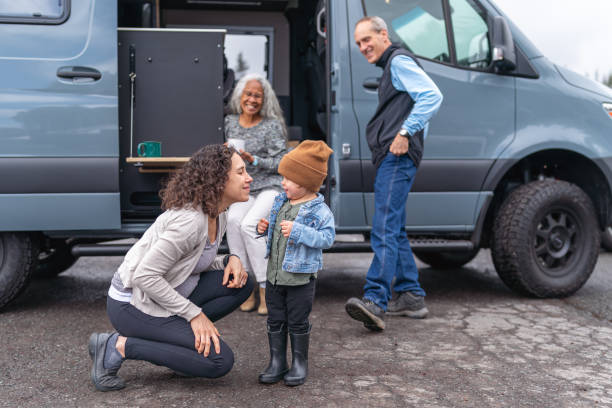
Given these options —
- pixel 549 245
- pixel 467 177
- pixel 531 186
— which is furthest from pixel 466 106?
pixel 549 245

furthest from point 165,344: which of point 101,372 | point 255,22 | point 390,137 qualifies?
point 255,22

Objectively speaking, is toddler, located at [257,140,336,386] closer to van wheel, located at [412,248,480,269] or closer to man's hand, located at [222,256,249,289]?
man's hand, located at [222,256,249,289]

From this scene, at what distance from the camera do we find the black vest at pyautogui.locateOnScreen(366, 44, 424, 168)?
3545 mm

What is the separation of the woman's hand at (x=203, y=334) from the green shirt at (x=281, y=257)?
344 millimetres

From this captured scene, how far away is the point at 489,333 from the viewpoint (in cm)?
344

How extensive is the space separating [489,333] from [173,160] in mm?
2079

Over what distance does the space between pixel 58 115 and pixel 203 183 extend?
1548 mm

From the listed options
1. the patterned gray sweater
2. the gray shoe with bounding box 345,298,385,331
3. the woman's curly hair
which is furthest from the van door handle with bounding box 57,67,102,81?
the gray shoe with bounding box 345,298,385,331

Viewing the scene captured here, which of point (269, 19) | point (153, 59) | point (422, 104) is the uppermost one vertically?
point (269, 19)

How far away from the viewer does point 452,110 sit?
401 centimetres

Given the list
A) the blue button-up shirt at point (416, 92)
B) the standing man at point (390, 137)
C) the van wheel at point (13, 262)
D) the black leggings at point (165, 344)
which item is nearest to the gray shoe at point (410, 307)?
the standing man at point (390, 137)

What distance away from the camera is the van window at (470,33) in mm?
4098

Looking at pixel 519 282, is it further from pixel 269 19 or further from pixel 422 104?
pixel 269 19

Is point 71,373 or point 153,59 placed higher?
point 153,59
